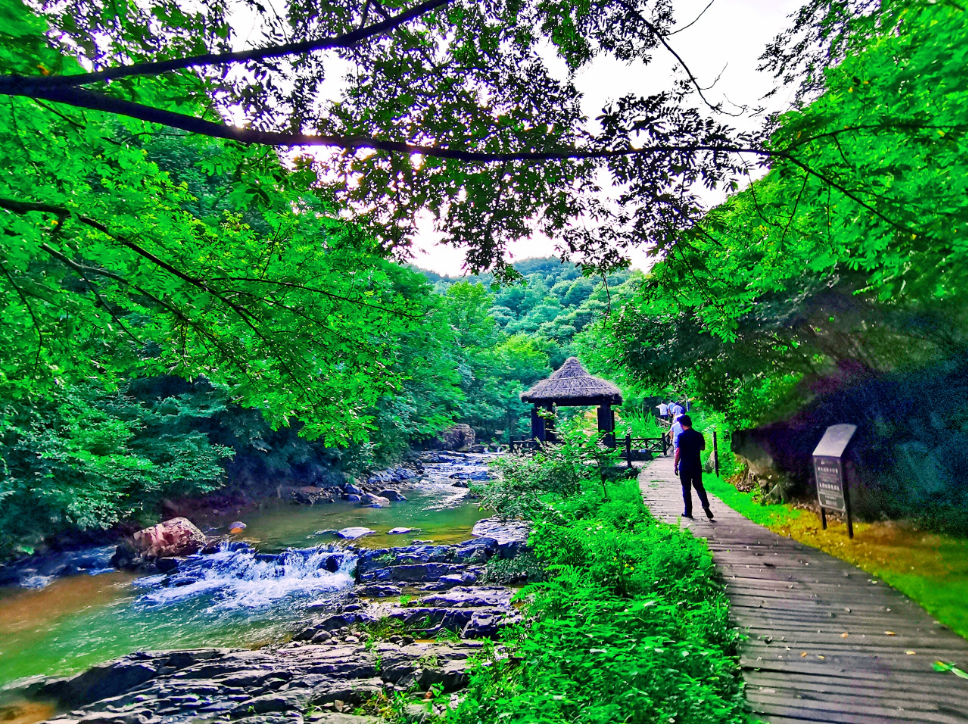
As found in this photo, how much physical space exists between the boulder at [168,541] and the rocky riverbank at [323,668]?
4.79 meters

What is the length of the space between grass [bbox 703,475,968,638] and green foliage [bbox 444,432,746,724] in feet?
5.51

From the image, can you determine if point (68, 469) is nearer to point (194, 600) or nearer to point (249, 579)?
point (194, 600)

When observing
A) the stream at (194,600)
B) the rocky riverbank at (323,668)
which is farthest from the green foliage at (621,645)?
the stream at (194,600)

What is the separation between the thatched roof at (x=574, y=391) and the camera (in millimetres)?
15625

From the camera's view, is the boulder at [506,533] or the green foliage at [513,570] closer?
the green foliage at [513,570]

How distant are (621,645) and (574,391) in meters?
12.6

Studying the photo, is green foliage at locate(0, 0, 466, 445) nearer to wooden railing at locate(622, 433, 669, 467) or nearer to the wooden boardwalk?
the wooden boardwalk

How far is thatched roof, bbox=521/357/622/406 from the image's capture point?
15625 mm

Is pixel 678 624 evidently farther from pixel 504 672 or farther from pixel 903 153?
pixel 903 153

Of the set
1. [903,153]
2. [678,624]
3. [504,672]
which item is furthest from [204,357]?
[903,153]

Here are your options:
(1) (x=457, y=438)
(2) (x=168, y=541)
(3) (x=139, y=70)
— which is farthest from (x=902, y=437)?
(1) (x=457, y=438)

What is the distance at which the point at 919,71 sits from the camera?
9.97 feet

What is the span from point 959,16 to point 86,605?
1246cm

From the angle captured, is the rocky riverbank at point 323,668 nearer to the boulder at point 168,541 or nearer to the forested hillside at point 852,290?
the forested hillside at point 852,290
